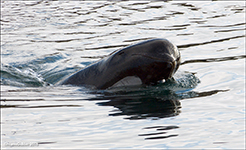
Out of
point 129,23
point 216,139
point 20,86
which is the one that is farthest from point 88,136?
point 129,23

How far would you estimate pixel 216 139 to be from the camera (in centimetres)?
446

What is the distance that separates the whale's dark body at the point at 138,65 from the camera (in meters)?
5.94

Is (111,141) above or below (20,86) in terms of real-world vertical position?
above

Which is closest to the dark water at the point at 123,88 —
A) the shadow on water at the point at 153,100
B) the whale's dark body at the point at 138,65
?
the shadow on water at the point at 153,100

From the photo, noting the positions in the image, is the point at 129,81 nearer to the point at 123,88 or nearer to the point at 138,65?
the point at 123,88

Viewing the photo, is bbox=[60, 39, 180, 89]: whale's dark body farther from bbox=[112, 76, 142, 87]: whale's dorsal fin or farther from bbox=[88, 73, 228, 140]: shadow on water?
bbox=[88, 73, 228, 140]: shadow on water

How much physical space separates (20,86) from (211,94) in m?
3.89

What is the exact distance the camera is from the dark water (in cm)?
465

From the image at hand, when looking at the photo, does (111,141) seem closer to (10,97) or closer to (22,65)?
(10,97)

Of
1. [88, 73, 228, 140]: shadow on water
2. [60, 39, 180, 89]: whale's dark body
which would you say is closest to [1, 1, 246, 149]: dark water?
[88, 73, 228, 140]: shadow on water

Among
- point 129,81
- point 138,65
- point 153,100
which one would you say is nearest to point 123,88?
A: point 129,81

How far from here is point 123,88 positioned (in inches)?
256

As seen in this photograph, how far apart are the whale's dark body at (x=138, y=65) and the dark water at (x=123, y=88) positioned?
179 millimetres

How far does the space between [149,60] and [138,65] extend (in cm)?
22
